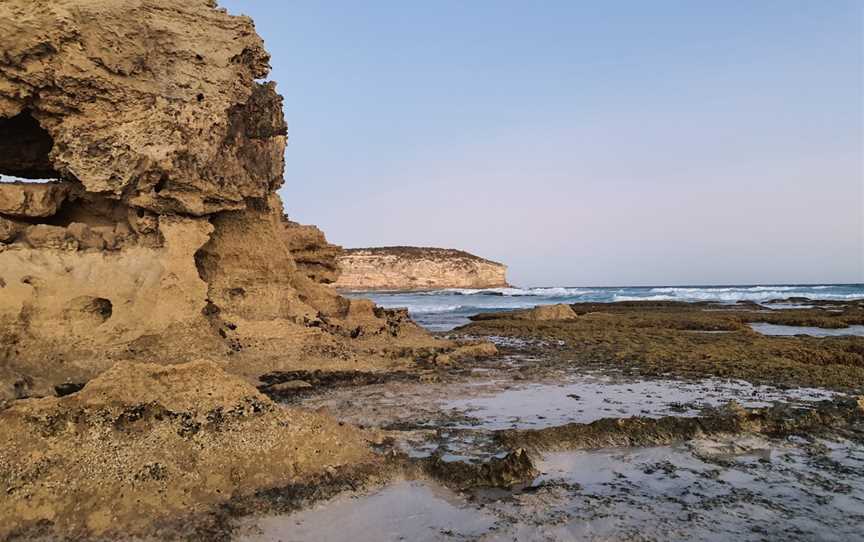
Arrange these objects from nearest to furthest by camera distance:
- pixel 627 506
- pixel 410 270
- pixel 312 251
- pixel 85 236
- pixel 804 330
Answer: pixel 627 506 < pixel 85 236 < pixel 312 251 < pixel 804 330 < pixel 410 270

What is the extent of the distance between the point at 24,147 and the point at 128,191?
92.1 inches

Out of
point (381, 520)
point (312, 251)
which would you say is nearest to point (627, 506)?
point (381, 520)

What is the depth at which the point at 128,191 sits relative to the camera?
22.8 feet

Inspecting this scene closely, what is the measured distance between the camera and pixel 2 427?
3666mm

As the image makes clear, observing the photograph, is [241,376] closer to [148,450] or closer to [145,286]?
[145,286]

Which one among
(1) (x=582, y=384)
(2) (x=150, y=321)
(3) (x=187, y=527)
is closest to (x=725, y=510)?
(3) (x=187, y=527)

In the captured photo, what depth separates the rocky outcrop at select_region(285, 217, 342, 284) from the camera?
1205cm

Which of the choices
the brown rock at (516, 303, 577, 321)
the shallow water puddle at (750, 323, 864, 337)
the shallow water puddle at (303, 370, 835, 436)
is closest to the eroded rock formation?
the shallow water puddle at (303, 370, 835, 436)

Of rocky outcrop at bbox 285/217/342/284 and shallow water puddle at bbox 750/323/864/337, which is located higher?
rocky outcrop at bbox 285/217/342/284

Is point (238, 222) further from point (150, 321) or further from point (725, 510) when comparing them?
point (725, 510)

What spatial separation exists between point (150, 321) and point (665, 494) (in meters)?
5.86

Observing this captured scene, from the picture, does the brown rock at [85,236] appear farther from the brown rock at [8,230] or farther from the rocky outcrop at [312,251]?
the rocky outcrop at [312,251]

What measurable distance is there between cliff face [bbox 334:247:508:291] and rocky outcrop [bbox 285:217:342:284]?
53.7 metres

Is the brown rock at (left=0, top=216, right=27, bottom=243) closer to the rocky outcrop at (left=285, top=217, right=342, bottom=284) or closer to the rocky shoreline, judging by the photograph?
the rocky shoreline
